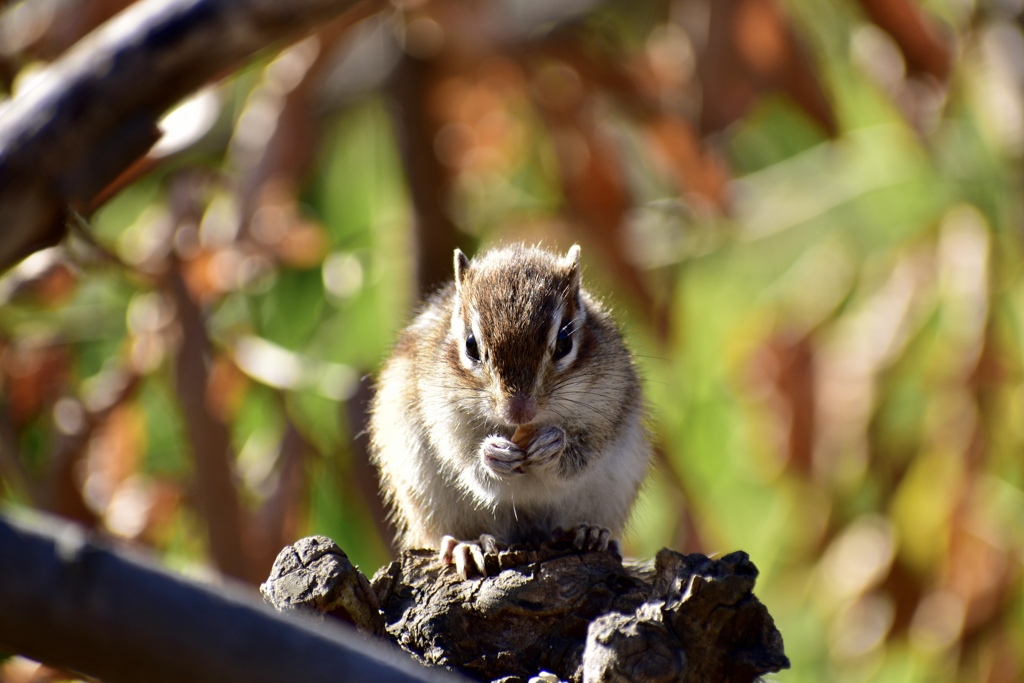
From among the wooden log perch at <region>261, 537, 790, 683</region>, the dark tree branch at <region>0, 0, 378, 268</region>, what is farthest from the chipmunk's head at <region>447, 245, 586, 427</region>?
the dark tree branch at <region>0, 0, 378, 268</region>

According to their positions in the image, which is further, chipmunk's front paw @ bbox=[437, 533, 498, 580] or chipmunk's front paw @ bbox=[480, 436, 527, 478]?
chipmunk's front paw @ bbox=[480, 436, 527, 478]

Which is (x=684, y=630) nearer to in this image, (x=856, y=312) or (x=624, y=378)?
(x=624, y=378)

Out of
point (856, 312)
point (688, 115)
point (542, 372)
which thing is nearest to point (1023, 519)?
point (856, 312)

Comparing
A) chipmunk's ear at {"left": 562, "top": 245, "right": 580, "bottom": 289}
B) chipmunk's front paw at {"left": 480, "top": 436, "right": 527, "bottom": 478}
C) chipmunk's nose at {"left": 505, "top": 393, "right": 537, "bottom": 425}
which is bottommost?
chipmunk's front paw at {"left": 480, "top": 436, "right": 527, "bottom": 478}

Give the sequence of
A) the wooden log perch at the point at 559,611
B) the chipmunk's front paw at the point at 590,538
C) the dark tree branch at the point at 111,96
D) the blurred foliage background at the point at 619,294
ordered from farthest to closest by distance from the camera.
A: the blurred foliage background at the point at 619,294
the chipmunk's front paw at the point at 590,538
the dark tree branch at the point at 111,96
the wooden log perch at the point at 559,611

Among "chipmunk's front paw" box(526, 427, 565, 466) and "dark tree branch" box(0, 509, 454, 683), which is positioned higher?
"chipmunk's front paw" box(526, 427, 565, 466)

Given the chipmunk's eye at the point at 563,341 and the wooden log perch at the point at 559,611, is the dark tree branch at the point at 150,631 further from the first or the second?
the chipmunk's eye at the point at 563,341

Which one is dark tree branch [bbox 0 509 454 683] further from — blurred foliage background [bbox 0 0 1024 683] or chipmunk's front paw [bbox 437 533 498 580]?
blurred foliage background [bbox 0 0 1024 683]

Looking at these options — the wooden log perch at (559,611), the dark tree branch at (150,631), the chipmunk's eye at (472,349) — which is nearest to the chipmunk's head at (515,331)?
the chipmunk's eye at (472,349)
